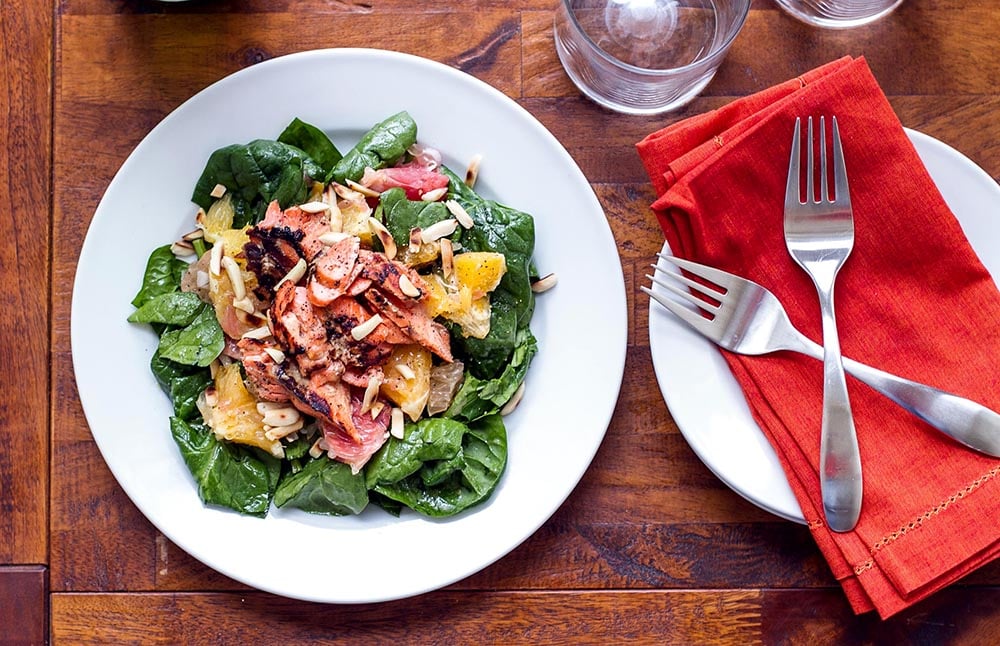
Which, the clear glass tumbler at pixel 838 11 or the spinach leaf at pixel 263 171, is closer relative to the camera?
Answer: the spinach leaf at pixel 263 171

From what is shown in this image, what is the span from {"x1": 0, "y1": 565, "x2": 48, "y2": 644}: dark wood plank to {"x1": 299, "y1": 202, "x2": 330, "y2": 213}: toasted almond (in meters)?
1.02

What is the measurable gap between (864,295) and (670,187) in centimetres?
46

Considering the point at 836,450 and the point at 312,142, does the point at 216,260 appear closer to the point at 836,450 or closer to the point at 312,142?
the point at 312,142

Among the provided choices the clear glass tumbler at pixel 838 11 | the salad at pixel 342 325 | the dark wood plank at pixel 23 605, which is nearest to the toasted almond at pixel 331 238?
the salad at pixel 342 325

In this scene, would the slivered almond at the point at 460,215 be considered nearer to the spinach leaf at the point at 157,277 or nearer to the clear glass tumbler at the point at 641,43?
the clear glass tumbler at the point at 641,43

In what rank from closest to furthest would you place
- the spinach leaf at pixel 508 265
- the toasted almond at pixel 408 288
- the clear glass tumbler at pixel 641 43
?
the toasted almond at pixel 408 288
the spinach leaf at pixel 508 265
the clear glass tumbler at pixel 641 43

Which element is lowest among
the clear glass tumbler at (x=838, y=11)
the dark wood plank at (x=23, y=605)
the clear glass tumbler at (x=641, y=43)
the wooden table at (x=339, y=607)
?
the dark wood plank at (x=23, y=605)

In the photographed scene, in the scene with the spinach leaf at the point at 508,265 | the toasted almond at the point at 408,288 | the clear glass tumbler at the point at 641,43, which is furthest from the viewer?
the clear glass tumbler at the point at 641,43

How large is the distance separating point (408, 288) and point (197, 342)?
0.46m

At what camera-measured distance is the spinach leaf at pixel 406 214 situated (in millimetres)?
1678

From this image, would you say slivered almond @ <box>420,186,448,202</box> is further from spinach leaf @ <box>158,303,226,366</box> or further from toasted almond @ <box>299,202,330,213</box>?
spinach leaf @ <box>158,303,226,366</box>

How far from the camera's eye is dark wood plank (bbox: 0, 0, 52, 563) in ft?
6.17

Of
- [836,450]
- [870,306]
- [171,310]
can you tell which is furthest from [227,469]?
[870,306]

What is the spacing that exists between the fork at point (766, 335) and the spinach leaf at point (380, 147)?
57cm
